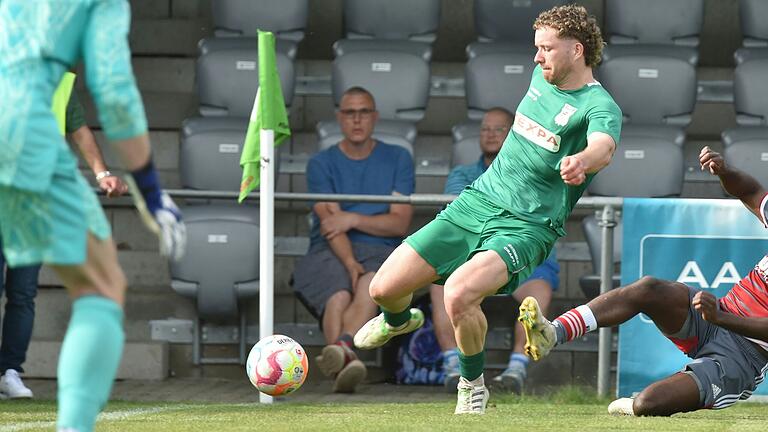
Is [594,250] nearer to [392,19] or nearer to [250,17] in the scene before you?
[392,19]

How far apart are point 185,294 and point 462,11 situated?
4419 mm

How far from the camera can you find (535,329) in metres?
6.31

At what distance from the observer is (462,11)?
12641 mm

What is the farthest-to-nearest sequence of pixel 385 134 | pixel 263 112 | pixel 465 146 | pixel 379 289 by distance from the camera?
1. pixel 385 134
2. pixel 465 146
3. pixel 263 112
4. pixel 379 289

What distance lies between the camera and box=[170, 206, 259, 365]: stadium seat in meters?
9.41

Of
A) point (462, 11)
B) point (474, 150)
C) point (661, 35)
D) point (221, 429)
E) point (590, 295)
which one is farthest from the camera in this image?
point (462, 11)

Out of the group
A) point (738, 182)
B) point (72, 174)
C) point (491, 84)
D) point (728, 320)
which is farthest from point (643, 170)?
point (72, 174)

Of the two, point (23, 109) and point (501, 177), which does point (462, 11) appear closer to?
point (501, 177)

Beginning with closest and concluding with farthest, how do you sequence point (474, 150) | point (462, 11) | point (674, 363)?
point (674, 363)
point (474, 150)
point (462, 11)

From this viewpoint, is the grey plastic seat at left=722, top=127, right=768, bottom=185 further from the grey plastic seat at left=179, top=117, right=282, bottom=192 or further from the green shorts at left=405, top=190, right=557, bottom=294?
the green shorts at left=405, top=190, right=557, bottom=294

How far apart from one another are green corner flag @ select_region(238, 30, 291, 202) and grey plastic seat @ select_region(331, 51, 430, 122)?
2407mm

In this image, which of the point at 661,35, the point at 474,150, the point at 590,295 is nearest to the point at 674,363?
the point at 590,295

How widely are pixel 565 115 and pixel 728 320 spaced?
1.17 metres

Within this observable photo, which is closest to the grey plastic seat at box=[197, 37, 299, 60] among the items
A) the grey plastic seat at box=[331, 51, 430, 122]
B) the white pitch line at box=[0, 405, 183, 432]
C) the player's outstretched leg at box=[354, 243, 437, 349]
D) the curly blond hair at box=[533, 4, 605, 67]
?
the grey plastic seat at box=[331, 51, 430, 122]
